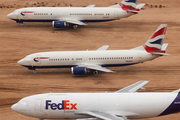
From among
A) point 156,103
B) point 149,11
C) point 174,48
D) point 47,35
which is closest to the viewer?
point 156,103

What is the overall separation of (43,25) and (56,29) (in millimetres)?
3941

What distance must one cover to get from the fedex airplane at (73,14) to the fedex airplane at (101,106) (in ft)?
107

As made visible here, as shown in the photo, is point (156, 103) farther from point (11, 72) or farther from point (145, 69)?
point (11, 72)

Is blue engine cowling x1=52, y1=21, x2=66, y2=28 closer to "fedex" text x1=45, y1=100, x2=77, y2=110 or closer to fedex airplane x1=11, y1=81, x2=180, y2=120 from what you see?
fedex airplane x1=11, y1=81, x2=180, y2=120

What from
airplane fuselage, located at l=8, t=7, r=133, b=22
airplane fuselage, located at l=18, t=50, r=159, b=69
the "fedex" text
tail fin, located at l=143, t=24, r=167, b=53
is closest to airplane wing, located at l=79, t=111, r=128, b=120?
the "fedex" text

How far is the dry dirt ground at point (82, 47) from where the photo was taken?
4138cm

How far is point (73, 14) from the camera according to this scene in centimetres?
6153

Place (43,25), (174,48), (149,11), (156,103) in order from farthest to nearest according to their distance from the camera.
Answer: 1. (149,11)
2. (43,25)
3. (174,48)
4. (156,103)

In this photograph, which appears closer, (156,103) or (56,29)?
(156,103)

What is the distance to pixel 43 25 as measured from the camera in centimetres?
6562

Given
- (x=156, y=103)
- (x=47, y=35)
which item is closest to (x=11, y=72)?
(x=47, y=35)

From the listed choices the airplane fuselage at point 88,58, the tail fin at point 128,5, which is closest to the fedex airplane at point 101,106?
the airplane fuselage at point 88,58

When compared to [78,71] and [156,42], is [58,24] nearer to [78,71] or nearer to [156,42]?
[78,71]

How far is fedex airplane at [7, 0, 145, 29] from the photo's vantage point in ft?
201
